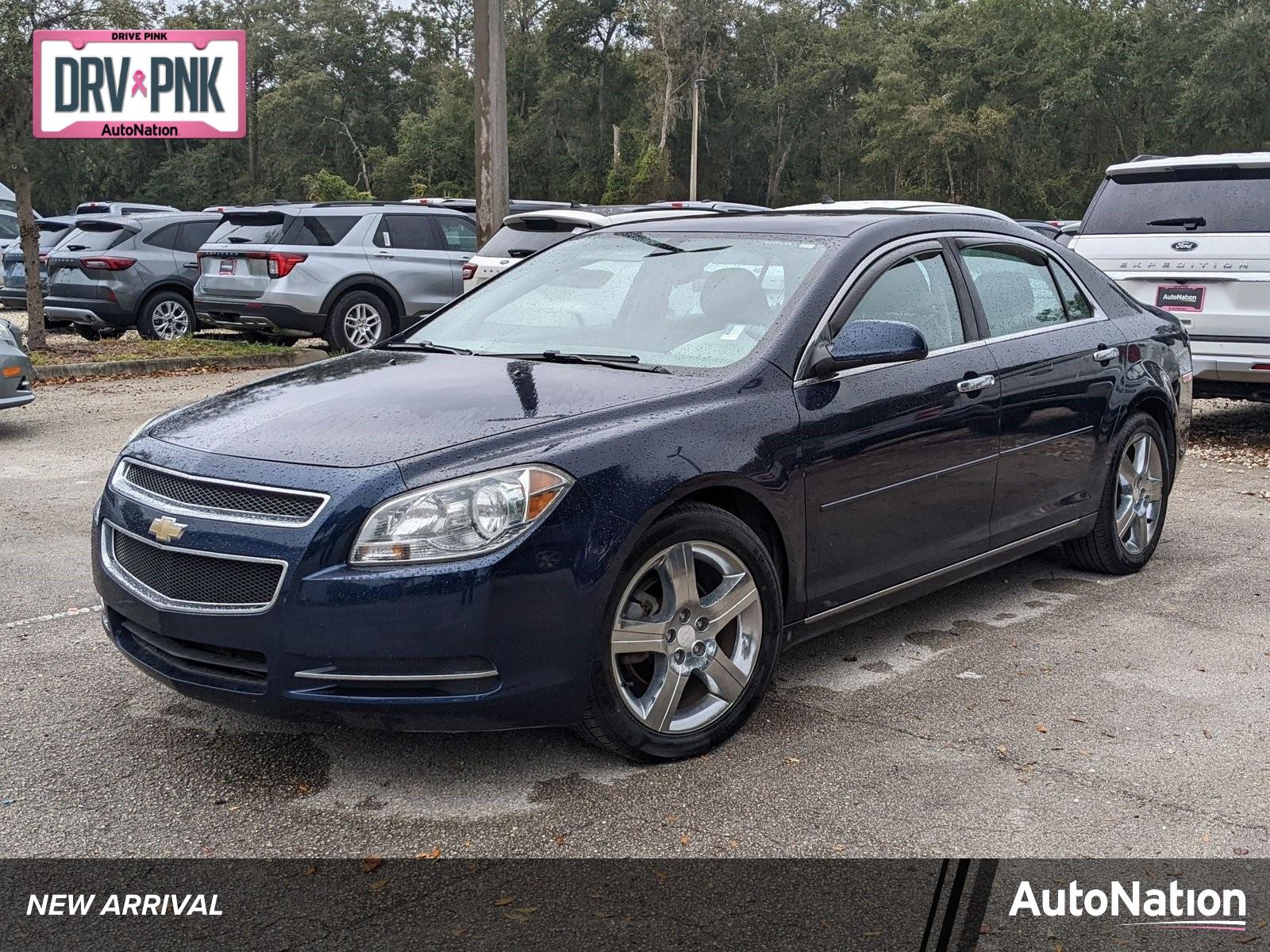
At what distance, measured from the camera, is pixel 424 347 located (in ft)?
16.9

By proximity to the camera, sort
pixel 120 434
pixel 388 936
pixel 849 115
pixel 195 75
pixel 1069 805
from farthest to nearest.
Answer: pixel 849 115, pixel 195 75, pixel 120 434, pixel 1069 805, pixel 388 936

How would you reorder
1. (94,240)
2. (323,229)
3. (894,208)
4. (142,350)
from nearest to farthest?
1. (894,208)
2. (323,229)
3. (142,350)
4. (94,240)

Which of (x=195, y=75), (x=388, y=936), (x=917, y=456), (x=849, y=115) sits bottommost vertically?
(x=388, y=936)

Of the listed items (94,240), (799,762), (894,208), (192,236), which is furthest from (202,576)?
(94,240)

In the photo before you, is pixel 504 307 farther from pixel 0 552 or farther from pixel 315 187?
pixel 315 187

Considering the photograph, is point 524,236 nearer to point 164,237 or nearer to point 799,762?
point 164,237

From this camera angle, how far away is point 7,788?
3.86 meters

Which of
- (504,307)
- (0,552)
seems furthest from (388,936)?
(0,552)

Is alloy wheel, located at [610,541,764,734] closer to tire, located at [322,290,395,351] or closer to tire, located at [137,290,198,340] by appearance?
tire, located at [322,290,395,351]

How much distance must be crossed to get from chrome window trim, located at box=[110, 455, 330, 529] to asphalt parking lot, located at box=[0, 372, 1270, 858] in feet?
2.48

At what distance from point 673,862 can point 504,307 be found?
2587 millimetres

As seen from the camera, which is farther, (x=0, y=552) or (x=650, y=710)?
(x=0, y=552)

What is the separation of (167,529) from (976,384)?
2.87 metres

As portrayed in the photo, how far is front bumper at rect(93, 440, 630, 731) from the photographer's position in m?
3.61
